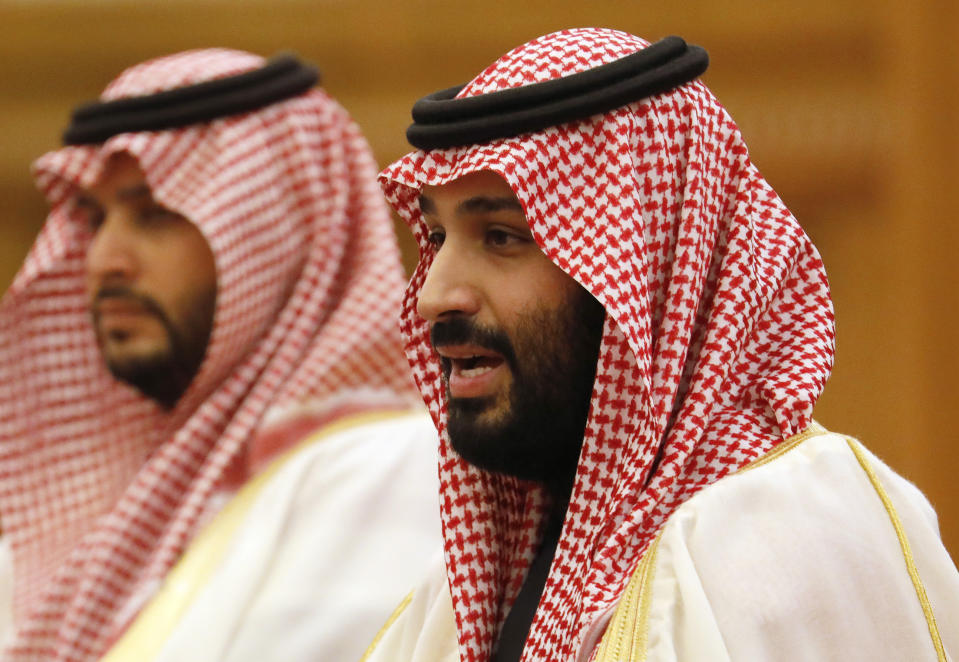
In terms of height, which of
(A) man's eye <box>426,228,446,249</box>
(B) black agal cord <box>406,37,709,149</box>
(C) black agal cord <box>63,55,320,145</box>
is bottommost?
(A) man's eye <box>426,228,446,249</box>

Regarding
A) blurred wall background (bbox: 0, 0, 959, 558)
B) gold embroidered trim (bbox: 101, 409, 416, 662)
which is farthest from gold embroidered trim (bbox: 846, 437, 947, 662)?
blurred wall background (bbox: 0, 0, 959, 558)

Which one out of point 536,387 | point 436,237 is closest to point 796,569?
point 536,387

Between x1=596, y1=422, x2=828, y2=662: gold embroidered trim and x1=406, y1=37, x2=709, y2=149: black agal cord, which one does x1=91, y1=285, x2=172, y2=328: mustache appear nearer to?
x1=406, y1=37, x2=709, y2=149: black agal cord

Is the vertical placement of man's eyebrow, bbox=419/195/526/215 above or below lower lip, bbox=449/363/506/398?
above

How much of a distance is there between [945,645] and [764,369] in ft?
1.24

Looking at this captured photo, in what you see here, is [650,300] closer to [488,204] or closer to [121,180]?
[488,204]

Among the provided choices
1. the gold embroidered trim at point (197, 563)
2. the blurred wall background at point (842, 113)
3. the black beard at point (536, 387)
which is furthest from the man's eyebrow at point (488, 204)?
the blurred wall background at point (842, 113)

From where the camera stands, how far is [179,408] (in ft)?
11.0

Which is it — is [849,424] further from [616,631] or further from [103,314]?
[616,631]

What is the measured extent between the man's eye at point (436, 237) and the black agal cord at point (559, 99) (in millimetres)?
123

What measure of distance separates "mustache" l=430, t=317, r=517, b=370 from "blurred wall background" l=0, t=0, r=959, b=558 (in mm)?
3179

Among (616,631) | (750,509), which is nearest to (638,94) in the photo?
(750,509)

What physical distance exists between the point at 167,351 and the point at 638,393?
1.62m

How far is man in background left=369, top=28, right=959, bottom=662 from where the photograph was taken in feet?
5.51
